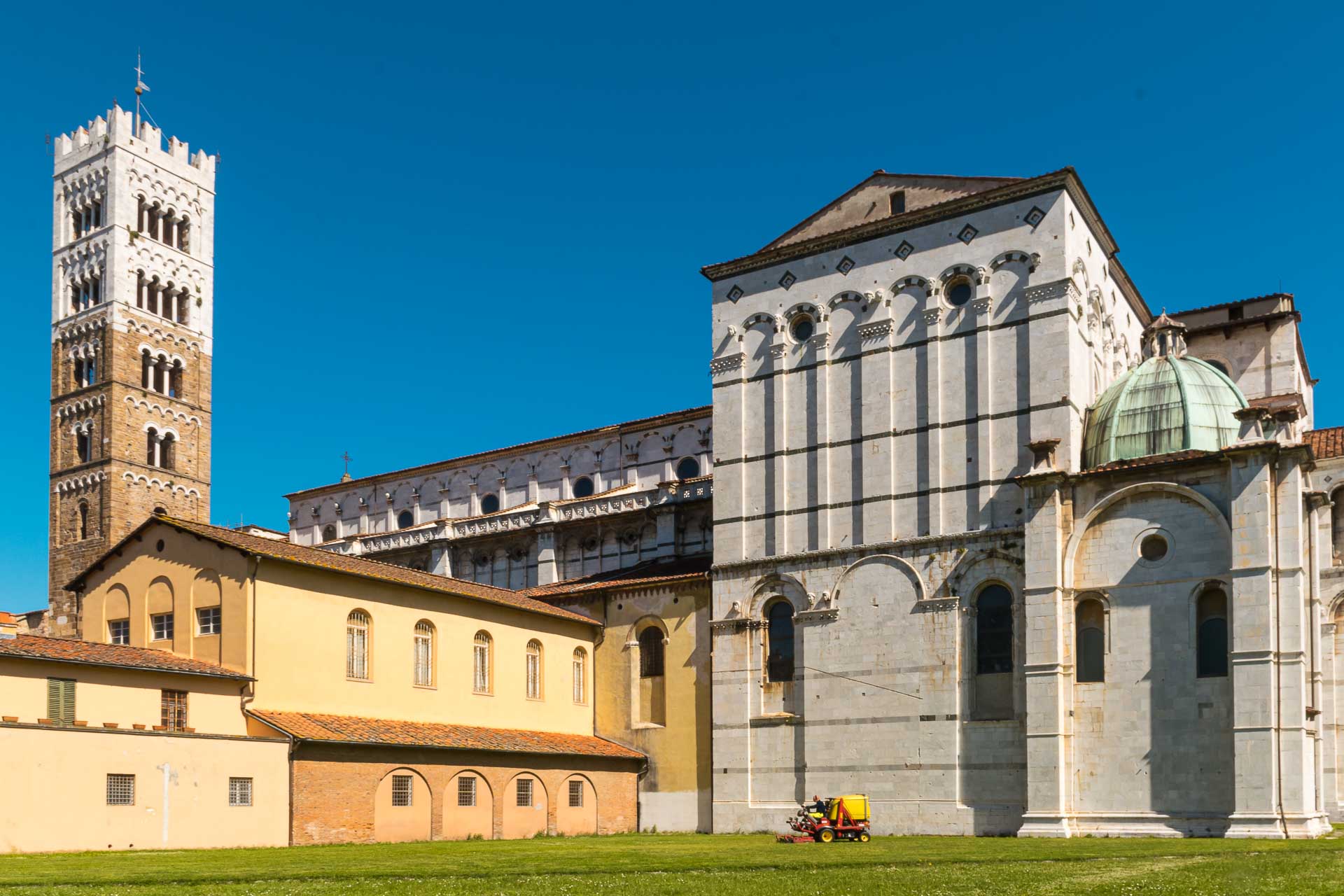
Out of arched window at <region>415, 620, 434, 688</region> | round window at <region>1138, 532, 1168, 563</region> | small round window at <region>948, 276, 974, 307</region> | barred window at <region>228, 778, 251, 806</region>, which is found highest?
small round window at <region>948, 276, 974, 307</region>

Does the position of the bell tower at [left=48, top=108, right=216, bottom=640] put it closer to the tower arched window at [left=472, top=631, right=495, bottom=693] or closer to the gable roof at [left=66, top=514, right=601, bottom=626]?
the gable roof at [left=66, top=514, right=601, bottom=626]

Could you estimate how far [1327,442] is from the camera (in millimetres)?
44844

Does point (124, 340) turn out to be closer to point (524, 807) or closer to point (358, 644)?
point (358, 644)

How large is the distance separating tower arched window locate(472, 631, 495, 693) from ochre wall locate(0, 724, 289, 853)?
10.2 m

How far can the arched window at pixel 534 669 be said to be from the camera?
47.2 meters

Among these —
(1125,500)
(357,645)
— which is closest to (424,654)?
(357,645)

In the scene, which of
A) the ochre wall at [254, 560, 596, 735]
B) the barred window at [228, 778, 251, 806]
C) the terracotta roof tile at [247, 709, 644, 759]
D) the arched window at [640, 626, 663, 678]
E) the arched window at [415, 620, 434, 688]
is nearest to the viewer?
the barred window at [228, 778, 251, 806]

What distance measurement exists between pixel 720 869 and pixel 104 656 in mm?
18158

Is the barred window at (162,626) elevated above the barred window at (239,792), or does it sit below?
above

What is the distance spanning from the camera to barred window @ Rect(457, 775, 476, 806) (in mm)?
40062

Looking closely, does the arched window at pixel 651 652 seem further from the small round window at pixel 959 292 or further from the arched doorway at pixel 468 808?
the small round window at pixel 959 292

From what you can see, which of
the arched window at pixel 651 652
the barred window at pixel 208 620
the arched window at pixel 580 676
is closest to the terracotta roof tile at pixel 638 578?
the arched window at pixel 651 652

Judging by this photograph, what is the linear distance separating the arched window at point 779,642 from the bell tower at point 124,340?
43.3 meters

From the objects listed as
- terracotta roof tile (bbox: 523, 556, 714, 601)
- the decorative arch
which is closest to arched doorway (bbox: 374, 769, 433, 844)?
terracotta roof tile (bbox: 523, 556, 714, 601)
